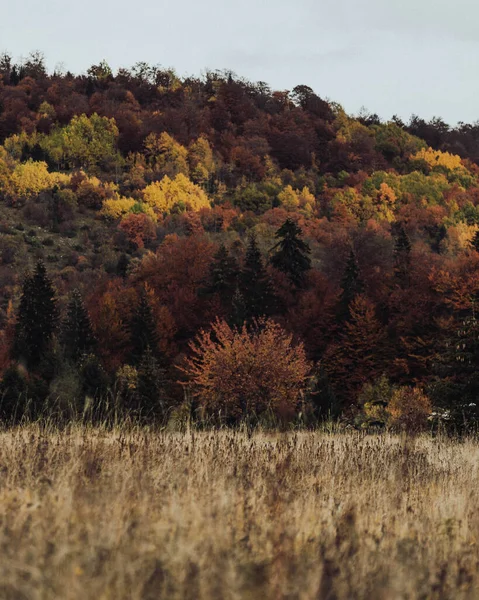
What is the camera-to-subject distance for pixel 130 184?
127 m

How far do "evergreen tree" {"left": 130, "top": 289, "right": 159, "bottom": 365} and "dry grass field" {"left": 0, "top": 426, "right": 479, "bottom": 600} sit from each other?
47.9 meters

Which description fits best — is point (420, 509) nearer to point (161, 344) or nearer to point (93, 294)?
point (161, 344)

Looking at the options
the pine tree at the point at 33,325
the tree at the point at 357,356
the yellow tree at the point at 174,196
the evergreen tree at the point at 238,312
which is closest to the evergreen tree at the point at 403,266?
the tree at the point at 357,356

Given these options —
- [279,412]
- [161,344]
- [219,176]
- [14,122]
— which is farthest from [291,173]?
[279,412]

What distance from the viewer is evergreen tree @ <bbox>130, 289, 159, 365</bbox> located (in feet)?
174

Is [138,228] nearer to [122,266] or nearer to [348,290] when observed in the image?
[122,266]

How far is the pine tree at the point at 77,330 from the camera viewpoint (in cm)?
5184

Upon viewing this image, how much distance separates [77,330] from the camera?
52375 millimetres

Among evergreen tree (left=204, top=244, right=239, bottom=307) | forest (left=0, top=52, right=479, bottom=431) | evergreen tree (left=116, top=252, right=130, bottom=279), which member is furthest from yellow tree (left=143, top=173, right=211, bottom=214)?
evergreen tree (left=204, top=244, right=239, bottom=307)

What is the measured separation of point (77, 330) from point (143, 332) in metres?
5.55

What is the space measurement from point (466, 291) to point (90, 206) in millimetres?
81610

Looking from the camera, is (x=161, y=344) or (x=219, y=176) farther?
(x=219, y=176)

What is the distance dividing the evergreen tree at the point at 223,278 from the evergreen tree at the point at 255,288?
2599 millimetres

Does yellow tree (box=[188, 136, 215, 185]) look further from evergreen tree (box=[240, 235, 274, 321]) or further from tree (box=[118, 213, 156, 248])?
evergreen tree (box=[240, 235, 274, 321])
